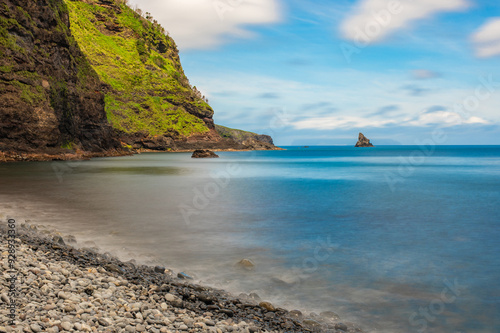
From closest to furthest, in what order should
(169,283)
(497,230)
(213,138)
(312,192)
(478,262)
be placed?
(169,283) → (478,262) → (497,230) → (312,192) → (213,138)

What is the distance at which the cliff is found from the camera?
2172 inches

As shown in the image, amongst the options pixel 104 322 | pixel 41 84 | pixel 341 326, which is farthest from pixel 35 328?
pixel 41 84

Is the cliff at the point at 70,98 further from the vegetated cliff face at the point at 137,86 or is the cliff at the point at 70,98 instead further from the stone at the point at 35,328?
→ the stone at the point at 35,328

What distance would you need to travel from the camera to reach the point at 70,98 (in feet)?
232

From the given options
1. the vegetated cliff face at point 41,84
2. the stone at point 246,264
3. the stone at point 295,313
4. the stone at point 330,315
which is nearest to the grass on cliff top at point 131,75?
the vegetated cliff face at point 41,84

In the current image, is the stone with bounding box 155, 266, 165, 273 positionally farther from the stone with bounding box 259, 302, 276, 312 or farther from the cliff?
the cliff

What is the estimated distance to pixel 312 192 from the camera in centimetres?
3181

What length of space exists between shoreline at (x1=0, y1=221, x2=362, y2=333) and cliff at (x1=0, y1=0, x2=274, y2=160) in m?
54.2

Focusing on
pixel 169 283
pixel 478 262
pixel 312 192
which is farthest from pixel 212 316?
pixel 312 192

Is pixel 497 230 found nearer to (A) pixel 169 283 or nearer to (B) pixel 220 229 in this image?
(B) pixel 220 229

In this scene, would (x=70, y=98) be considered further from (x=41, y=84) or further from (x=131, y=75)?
(x=131, y=75)

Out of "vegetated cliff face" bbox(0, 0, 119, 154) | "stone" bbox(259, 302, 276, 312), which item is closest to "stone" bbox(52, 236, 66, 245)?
"stone" bbox(259, 302, 276, 312)

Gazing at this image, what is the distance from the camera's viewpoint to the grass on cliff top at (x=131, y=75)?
488ft

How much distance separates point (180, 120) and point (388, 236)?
5908 inches
